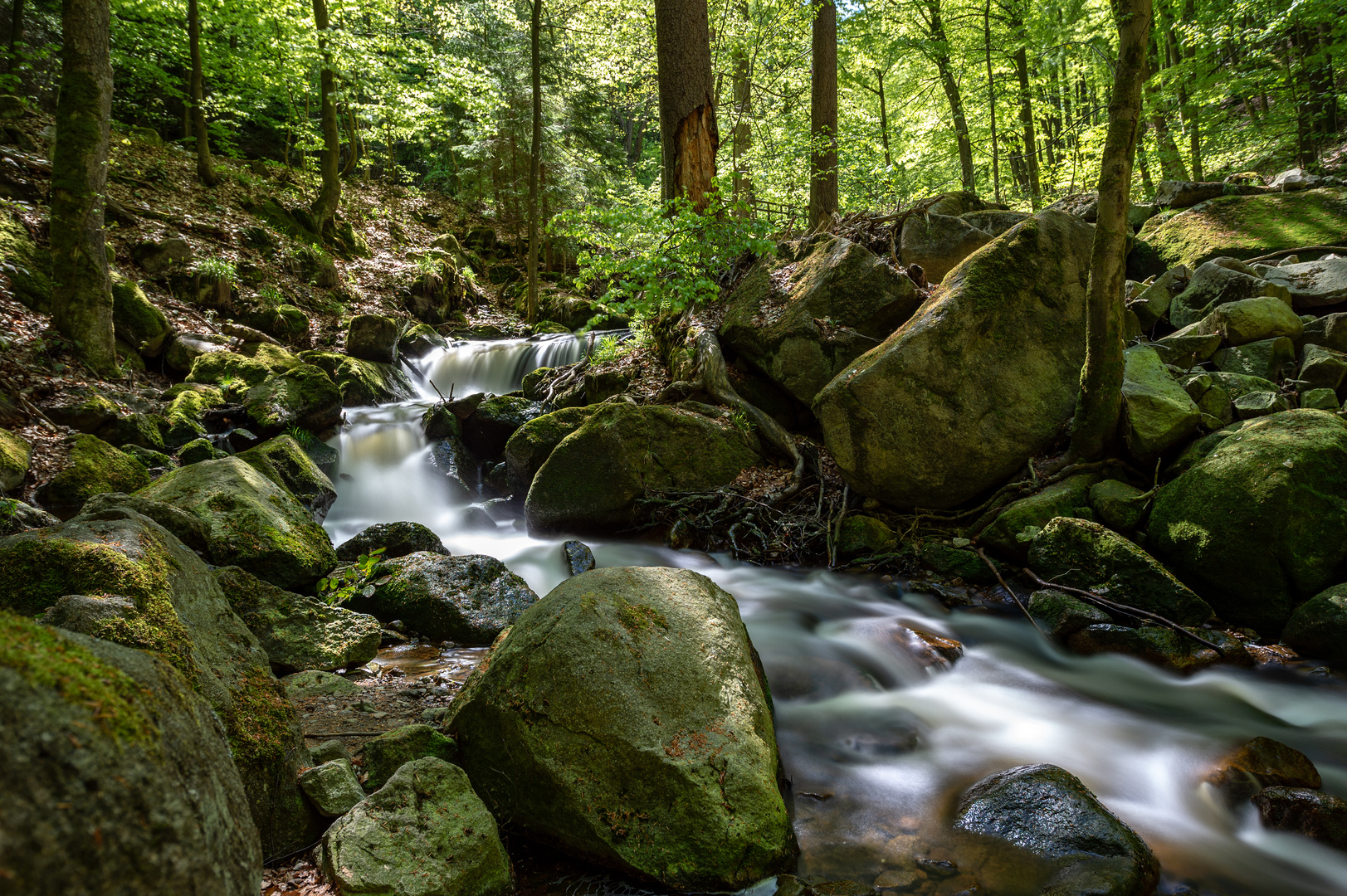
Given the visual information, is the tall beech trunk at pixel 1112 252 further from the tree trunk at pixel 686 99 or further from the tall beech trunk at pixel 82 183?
the tall beech trunk at pixel 82 183

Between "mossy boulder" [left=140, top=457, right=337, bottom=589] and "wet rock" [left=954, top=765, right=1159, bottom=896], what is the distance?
16.9ft

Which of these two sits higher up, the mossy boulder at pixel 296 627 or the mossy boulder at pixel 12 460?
the mossy boulder at pixel 12 460

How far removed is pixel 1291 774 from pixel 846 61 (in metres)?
18.5

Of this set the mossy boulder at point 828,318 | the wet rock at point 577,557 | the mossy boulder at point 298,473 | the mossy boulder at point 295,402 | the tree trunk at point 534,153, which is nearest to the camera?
the wet rock at point 577,557

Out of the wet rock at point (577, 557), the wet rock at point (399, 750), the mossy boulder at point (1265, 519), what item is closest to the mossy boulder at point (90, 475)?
the wet rock at point (577, 557)

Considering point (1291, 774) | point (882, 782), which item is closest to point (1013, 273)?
point (1291, 774)

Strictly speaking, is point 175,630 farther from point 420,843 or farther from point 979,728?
point 979,728

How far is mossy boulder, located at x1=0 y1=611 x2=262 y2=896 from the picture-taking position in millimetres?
964

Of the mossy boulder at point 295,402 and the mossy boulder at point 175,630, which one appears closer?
the mossy boulder at point 175,630

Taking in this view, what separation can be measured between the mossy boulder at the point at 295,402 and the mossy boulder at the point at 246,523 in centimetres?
358

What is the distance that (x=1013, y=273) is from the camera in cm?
656

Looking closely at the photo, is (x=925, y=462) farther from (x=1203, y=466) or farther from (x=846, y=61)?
(x=846, y=61)

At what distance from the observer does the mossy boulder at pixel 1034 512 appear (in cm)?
594

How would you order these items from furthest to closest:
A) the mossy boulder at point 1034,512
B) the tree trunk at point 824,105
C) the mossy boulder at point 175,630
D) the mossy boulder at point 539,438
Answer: the tree trunk at point 824,105, the mossy boulder at point 539,438, the mossy boulder at point 1034,512, the mossy boulder at point 175,630
